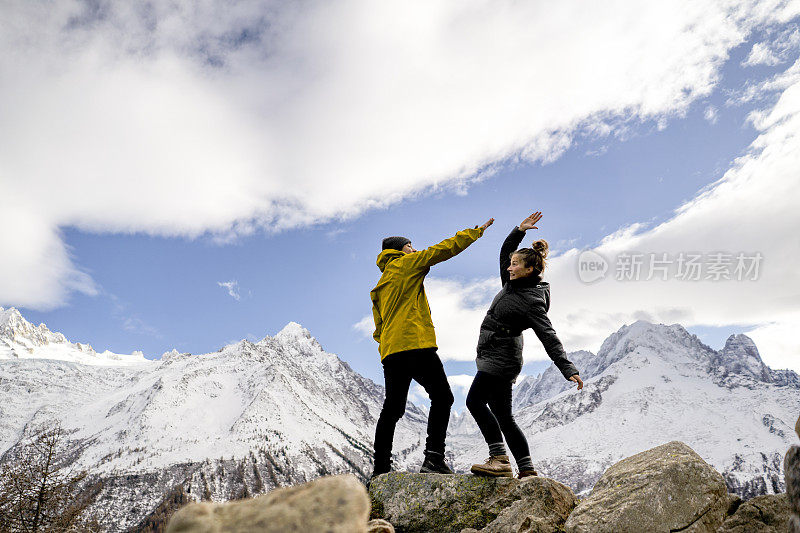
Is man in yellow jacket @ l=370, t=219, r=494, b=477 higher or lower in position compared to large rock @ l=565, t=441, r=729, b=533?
higher

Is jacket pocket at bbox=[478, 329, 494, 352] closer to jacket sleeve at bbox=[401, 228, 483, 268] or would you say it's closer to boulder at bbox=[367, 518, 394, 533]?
jacket sleeve at bbox=[401, 228, 483, 268]

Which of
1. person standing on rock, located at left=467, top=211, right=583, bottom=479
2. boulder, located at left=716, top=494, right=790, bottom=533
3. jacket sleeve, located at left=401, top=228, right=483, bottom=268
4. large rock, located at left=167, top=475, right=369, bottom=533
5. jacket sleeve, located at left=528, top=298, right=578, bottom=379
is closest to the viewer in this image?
large rock, located at left=167, top=475, right=369, bottom=533

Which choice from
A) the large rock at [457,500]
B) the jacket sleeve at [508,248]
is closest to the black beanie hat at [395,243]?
the jacket sleeve at [508,248]

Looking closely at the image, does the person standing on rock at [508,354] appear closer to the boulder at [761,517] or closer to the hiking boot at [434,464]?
the hiking boot at [434,464]

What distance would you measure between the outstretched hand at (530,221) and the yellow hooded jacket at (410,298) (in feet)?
3.79

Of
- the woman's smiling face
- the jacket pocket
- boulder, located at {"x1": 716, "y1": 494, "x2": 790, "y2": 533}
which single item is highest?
the woman's smiling face

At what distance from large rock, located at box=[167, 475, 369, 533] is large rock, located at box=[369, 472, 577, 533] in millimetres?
3966

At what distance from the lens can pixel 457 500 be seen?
6.80 meters

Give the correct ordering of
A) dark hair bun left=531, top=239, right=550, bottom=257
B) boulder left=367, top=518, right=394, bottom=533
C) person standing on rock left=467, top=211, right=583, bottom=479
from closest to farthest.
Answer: boulder left=367, top=518, right=394, bottom=533 < person standing on rock left=467, top=211, right=583, bottom=479 < dark hair bun left=531, top=239, right=550, bottom=257

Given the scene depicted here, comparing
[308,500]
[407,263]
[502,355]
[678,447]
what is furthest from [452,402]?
[308,500]

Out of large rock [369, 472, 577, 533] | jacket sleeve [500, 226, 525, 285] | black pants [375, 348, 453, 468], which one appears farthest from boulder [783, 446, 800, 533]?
jacket sleeve [500, 226, 525, 285]

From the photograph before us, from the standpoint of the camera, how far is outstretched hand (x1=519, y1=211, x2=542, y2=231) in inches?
324

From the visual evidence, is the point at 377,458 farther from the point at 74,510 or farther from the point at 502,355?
the point at 74,510

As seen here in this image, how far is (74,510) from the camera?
28578 millimetres
